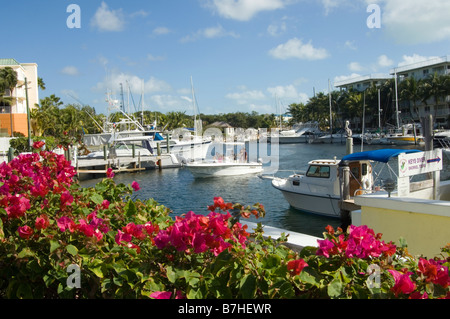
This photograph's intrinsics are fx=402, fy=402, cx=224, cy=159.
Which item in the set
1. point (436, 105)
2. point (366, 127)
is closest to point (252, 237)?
point (436, 105)

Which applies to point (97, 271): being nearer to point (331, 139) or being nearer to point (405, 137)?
point (405, 137)

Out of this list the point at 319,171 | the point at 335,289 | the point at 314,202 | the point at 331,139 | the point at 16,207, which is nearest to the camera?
the point at 335,289

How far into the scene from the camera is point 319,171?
52.4 feet

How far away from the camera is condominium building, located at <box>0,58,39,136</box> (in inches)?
1566

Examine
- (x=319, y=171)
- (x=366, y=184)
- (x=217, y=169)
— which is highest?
(x=319, y=171)

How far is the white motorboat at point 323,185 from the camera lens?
14.2 metres

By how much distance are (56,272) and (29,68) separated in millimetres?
49142

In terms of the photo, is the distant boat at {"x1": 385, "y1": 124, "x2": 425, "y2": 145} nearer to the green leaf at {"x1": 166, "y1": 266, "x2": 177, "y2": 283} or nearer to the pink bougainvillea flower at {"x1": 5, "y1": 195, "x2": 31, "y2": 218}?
the pink bougainvillea flower at {"x1": 5, "y1": 195, "x2": 31, "y2": 218}

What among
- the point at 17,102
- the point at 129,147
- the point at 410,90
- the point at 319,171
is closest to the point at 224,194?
the point at 319,171

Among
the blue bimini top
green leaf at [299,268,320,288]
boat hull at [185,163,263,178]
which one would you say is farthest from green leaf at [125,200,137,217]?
boat hull at [185,163,263,178]

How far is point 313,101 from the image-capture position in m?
100

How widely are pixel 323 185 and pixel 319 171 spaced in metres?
0.58

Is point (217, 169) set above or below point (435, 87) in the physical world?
below

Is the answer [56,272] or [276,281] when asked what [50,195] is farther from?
[276,281]
